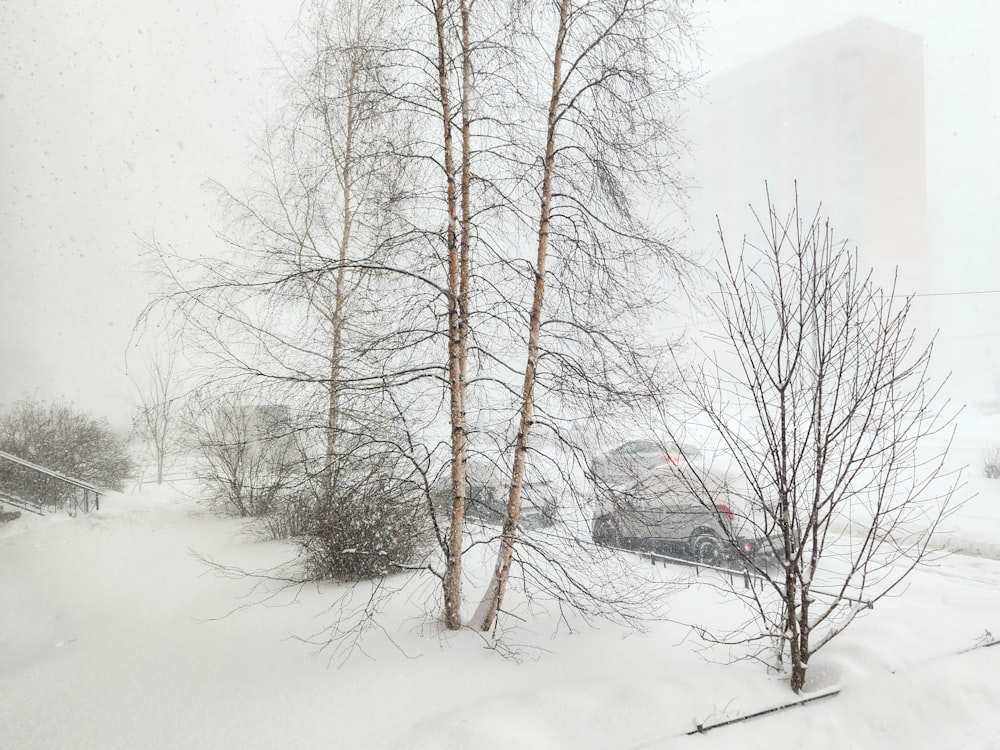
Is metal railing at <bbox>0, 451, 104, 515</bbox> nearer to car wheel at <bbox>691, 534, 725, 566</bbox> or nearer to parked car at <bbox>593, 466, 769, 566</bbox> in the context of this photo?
parked car at <bbox>593, 466, 769, 566</bbox>

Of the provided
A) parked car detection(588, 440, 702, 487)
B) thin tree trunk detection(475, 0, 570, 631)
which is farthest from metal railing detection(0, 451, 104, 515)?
parked car detection(588, 440, 702, 487)

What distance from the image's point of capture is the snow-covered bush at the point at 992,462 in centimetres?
1004

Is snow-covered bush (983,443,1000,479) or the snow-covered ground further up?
snow-covered bush (983,443,1000,479)

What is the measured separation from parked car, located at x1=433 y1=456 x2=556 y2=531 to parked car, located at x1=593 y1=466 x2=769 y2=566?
0.37 meters

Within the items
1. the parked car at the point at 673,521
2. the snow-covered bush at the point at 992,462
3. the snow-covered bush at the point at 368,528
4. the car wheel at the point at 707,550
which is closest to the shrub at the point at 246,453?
the snow-covered bush at the point at 368,528

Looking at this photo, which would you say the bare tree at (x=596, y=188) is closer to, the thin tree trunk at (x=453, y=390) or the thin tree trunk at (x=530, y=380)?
the thin tree trunk at (x=530, y=380)

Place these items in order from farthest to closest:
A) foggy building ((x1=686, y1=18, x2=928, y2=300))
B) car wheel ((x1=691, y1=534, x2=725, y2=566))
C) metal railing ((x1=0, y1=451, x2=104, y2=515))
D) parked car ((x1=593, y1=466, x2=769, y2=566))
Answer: foggy building ((x1=686, y1=18, x2=928, y2=300)) → metal railing ((x1=0, y1=451, x2=104, y2=515)) → car wheel ((x1=691, y1=534, x2=725, y2=566)) → parked car ((x1=593, y1=466, x2=769, y2=566))

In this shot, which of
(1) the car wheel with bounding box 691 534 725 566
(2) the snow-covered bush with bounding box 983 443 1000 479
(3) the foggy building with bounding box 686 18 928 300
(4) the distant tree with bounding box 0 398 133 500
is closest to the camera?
(1) the car wheel with bounding box 691 534 725 566

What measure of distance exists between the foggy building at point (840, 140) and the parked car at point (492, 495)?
577 inches

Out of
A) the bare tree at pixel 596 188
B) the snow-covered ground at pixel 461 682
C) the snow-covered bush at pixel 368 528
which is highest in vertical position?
the bare tree at pixel 596 188

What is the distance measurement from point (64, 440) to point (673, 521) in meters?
8.41

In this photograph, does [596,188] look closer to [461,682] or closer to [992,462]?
[461,682]

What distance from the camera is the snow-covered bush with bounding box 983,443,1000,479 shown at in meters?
10.0

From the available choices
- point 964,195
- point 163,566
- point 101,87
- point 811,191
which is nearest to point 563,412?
point 163,566
